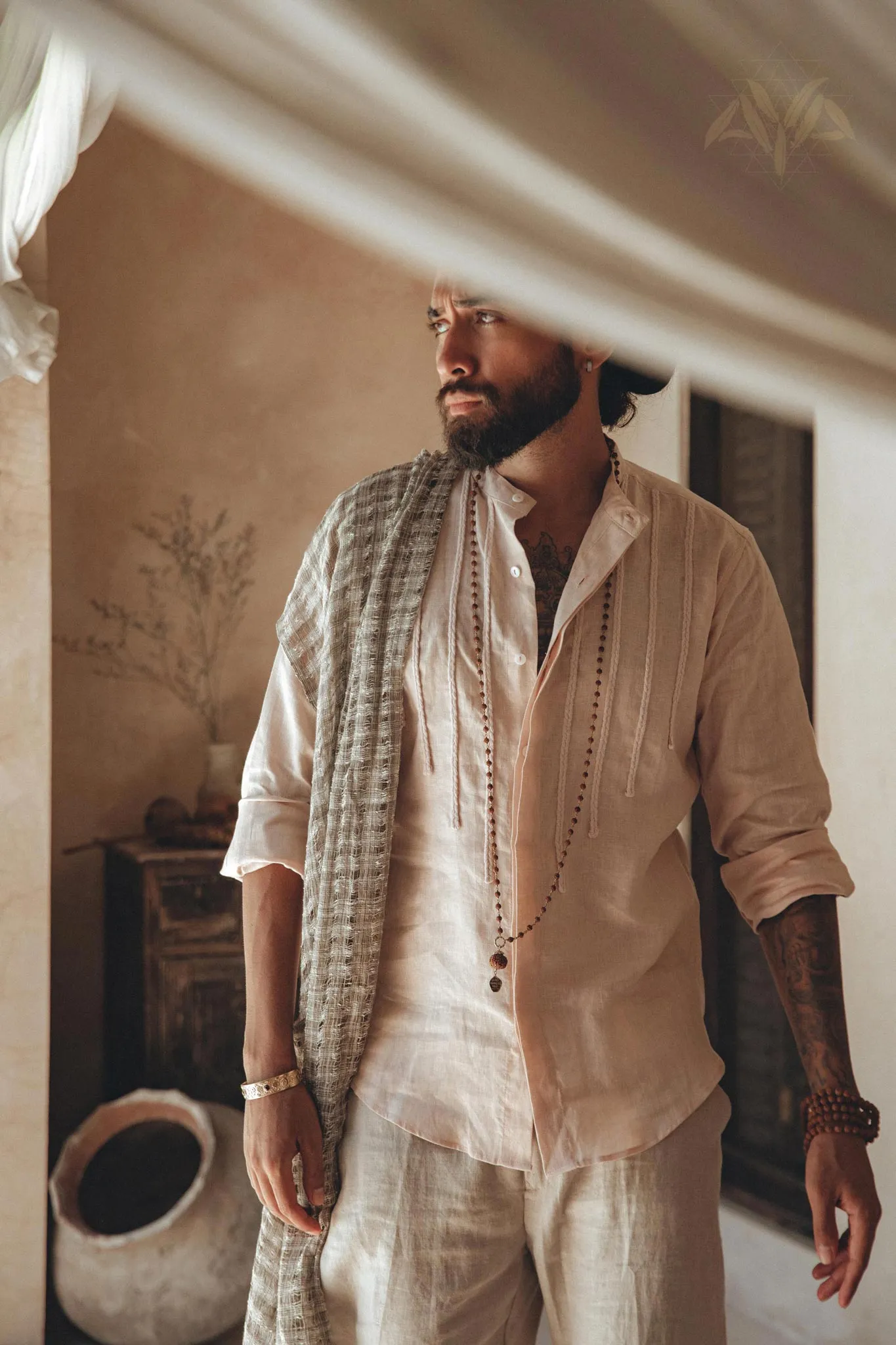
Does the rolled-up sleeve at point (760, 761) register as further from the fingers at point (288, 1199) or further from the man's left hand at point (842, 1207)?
the fingers at point (288, 1199)

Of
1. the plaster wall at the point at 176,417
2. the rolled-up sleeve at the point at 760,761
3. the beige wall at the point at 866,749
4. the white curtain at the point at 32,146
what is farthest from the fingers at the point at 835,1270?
the plaster wall at the point at 176,417

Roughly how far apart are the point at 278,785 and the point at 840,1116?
27.9 inches

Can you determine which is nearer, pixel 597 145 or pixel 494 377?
pixel 597 145

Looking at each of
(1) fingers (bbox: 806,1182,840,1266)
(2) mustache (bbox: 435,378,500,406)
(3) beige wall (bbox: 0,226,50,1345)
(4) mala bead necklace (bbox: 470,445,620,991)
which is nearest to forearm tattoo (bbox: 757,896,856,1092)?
(1) fingers (bbox: 806,1182,840,1266)

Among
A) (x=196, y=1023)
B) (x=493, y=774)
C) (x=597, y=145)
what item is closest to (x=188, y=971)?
(x=196, y=1023)

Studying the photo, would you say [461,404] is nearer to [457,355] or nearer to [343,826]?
[457,355]

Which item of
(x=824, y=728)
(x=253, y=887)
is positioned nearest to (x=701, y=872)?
(x=824, y=728)

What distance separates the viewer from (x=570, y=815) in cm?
123

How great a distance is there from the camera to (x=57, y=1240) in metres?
2.48

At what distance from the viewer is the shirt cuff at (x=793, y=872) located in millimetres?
1271

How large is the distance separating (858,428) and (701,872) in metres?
2.56

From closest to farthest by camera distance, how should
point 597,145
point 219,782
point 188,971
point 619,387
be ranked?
1. point 597,145
2. point 619,387
3. point 188,971
4. point 219,782

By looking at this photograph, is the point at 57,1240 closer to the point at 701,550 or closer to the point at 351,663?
the point at 351,663

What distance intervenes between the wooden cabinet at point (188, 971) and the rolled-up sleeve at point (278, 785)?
1.56 metres
